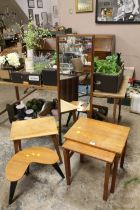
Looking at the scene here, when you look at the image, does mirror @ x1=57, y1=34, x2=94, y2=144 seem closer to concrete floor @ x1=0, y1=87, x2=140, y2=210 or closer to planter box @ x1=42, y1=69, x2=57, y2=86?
planter box @ x1=42, y1=69, x2=57, y2=86

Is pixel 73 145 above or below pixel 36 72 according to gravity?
below

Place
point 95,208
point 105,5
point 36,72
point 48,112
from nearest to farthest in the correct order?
1. point 95,208
2. point 36,72
3. point 48,112
4. point 105,5

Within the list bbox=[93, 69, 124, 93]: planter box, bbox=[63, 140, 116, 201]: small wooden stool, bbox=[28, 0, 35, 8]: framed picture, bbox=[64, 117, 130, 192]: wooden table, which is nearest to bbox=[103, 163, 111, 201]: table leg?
bbox=[63, 140, 116, 201]: small wooden stool

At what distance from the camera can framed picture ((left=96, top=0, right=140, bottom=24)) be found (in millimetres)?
3488

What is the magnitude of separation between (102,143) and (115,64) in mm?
785

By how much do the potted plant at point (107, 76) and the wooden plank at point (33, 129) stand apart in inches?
22.2

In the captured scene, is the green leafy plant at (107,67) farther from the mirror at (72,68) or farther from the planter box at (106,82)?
the mirror at (72,68)

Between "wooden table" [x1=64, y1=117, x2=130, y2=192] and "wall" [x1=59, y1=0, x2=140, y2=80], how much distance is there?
7.83 feet

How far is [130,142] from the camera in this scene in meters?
2.43

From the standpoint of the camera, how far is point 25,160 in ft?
5.76

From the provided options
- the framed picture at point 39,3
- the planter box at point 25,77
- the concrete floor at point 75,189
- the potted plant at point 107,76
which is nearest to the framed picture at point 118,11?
the potted plant at point 107,76

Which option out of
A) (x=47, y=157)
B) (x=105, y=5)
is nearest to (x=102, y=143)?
(x=47, y=157)

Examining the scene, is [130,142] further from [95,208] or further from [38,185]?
[38,185]

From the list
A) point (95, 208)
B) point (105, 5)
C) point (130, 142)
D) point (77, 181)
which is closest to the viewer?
point (95, 208)
